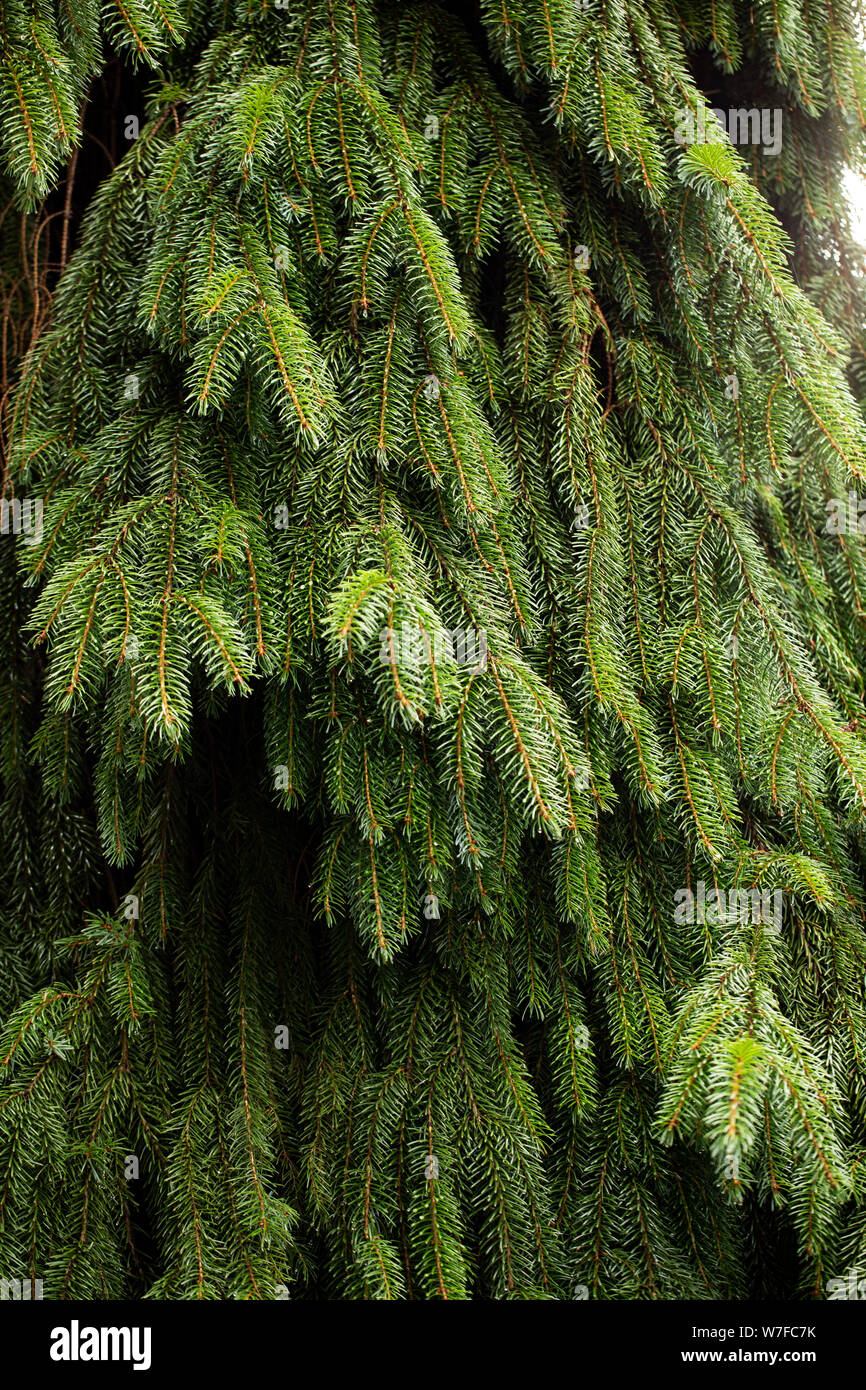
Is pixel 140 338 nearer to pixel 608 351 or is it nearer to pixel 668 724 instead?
pixel 608 351

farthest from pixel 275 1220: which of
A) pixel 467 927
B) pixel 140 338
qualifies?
pixel 140 338

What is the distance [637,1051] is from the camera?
3.98ft

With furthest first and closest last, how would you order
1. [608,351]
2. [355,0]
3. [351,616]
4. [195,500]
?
1. [608,351]
2. [355,0]
3. [195,500]
4. [351,616]

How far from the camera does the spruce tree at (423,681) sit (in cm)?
108

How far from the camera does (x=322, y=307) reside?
1.19 m

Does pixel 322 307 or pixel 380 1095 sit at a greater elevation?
pixel 322 307

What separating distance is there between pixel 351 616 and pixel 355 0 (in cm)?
88

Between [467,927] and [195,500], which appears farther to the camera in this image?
[467,927]

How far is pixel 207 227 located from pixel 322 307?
6.6 inches

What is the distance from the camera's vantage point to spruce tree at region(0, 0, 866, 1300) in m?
1.08

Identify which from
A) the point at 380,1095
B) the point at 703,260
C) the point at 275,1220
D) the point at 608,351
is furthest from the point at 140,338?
the point at 275,1220

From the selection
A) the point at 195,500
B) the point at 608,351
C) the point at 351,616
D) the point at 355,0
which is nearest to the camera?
the point at 351,616

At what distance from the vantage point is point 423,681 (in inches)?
39.5

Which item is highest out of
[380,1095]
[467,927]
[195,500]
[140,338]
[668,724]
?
[140,338]
